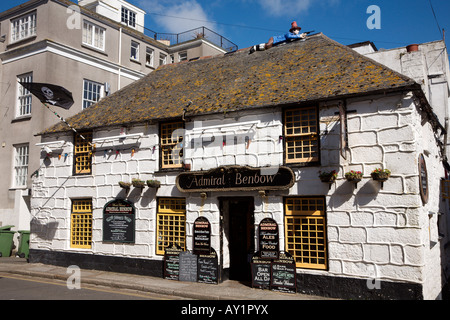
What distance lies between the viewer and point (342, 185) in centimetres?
996

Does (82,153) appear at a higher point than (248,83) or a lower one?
lower

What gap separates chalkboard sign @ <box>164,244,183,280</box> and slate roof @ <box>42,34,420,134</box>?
4307mm

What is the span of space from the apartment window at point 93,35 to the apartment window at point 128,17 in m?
10.0

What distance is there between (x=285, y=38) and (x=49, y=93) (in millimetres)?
8965

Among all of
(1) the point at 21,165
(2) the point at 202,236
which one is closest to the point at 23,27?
(1) the point at 21,165

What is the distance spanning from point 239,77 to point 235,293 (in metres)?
7.45

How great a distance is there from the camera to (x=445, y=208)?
1416 cm

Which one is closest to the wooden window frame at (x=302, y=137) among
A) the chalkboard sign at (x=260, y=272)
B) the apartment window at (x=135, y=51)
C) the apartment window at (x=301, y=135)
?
the apartment window at (x=301, y=135)

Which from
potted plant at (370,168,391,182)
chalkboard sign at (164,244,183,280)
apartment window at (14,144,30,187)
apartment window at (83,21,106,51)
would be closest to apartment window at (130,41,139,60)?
apartment window at (83,21,106,51)

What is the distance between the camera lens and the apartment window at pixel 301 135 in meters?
10.6

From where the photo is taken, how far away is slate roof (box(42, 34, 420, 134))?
1058 centimetres

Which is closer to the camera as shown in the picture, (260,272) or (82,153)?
(260,272)

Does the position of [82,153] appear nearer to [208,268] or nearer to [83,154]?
[83,154]

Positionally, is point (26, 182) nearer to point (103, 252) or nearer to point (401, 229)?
point (103, 252)
